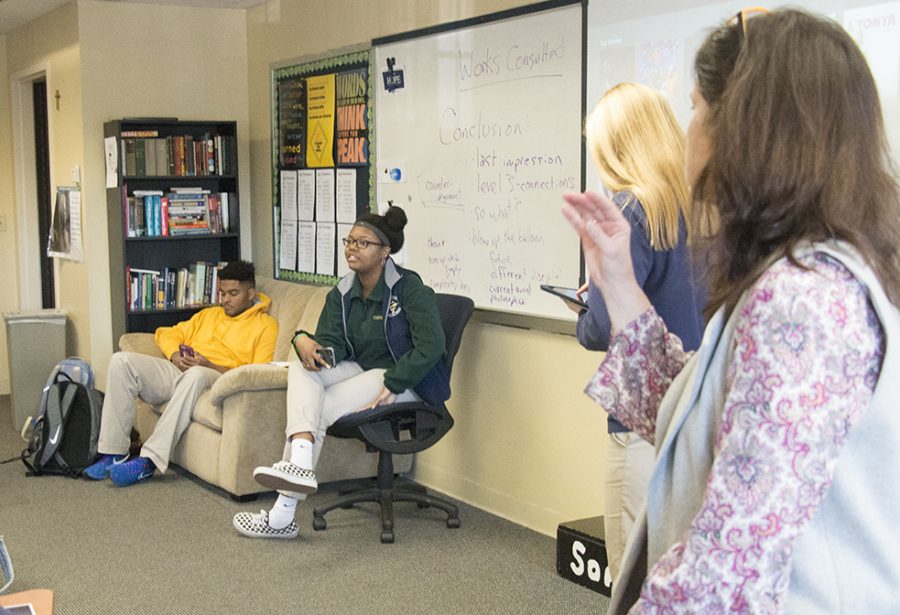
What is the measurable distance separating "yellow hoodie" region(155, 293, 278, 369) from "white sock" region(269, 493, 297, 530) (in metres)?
1.30

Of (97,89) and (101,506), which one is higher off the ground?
(97,89)

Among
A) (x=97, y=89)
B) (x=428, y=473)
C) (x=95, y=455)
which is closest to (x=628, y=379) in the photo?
(x=428, y=473)

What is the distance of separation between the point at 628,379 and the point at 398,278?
117 inches

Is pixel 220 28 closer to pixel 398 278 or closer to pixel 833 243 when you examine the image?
pixel 398 278

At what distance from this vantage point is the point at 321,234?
5559 millimetres

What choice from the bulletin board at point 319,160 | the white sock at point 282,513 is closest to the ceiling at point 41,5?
the bulletin board at point 319,160

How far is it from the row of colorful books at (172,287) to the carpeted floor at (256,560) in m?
1.38

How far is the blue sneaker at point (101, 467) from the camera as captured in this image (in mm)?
5008

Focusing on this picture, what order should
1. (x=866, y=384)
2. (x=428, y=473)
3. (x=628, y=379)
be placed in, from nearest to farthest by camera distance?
(x=866, y=384) → (x=628, y=379) → (x=428, y=473)

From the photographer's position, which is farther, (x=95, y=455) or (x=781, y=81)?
(x=95, y=455)

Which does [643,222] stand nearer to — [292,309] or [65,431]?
[292,309]

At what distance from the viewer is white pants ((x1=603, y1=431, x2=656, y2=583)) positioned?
7.72 ft

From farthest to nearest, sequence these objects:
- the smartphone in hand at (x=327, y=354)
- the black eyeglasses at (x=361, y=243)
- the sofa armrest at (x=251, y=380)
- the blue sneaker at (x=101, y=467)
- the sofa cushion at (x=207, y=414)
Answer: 1. the blue sneaker at (x=101, y=467)
2. the sofa cushion at (x=207, y=414)
3. the sofa armrest at (x=251, y=380)
4. the black eyeglasses at (x=361, y=243)
5. the smartphone in hand at (x=327, y=354)

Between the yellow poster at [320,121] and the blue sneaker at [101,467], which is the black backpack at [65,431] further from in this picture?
the yellow poster at [320,121]
